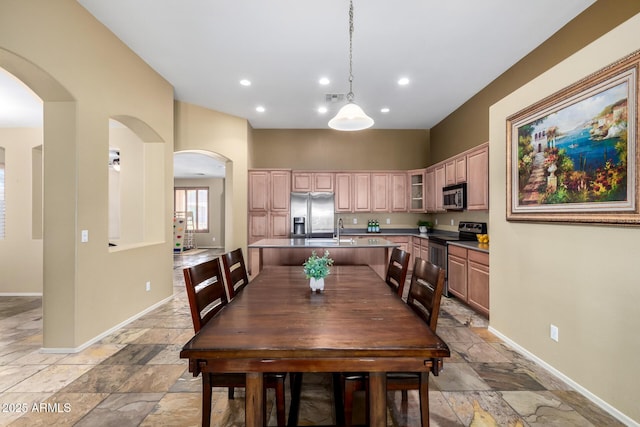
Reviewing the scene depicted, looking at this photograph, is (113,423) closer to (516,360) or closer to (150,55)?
(516,360)

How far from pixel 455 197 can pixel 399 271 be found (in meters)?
3.15

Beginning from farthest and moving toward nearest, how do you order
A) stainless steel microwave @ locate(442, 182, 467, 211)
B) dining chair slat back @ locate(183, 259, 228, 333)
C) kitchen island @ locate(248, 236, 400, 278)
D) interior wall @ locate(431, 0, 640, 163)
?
stainless steel microwave @ locate(442, 182, 467, 211) → kitchen island @ locate(248, 236, 400, 278) → interior wall @ locate(431, 0, 640, 163) → dining chair slat back @ locate(183, 259, 228, 333)

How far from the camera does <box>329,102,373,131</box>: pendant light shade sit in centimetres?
269

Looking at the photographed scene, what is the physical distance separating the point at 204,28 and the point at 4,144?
4.31m

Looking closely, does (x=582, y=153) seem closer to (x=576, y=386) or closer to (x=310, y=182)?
(x=576, y=386)

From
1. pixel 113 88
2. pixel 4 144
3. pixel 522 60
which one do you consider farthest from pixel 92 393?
pixel 522 60

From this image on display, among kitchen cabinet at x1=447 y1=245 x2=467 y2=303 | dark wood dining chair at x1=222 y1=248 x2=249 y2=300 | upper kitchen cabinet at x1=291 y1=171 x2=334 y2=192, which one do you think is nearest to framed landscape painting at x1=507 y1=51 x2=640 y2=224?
kitchen cabinet at x1=447 y1=245 x2=467 y2=303

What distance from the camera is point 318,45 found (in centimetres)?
324

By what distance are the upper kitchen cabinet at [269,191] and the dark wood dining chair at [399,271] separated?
12.8 feet

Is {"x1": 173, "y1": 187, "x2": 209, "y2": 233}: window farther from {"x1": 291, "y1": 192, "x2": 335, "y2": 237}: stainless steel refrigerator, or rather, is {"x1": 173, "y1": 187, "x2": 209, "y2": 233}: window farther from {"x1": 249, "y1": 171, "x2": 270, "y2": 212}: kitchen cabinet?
{"x1": 291, "y1": 192, "x2": 335, "y2": 237}: stainless steel refrigerator

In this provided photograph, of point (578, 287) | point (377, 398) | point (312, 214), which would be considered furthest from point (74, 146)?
point (578, 287)

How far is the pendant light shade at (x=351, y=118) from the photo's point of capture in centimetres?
269

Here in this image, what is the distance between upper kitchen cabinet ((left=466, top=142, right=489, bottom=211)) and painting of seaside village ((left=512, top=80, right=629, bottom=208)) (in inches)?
51.2

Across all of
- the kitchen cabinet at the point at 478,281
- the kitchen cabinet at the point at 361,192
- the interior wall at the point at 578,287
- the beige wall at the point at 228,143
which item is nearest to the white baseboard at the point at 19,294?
the beige wall at the point at 228,143
